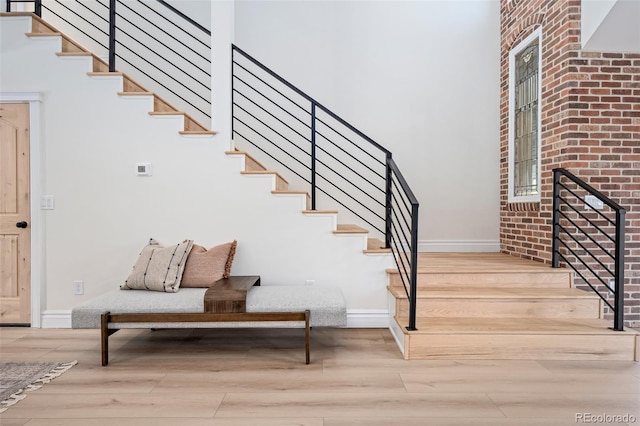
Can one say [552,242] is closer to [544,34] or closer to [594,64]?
[594,64]

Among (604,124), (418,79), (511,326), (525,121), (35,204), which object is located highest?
(418,79)

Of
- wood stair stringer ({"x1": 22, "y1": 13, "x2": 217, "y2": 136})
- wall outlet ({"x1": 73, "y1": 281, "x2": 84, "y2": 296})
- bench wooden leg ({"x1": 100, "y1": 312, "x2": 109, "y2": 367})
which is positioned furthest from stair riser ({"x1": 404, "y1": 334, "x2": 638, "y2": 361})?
wall outlet ({"x1": 73, "y1": 281, "x2": 84, "y2": 296})

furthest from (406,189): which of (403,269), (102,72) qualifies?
(102,72)

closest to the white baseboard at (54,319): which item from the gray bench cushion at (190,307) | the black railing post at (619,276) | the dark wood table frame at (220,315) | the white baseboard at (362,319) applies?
the white baseboard at (362,319)

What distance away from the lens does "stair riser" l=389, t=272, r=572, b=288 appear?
3898mm

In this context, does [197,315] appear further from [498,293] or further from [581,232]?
[581,232]

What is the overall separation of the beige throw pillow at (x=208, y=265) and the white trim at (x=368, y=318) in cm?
120

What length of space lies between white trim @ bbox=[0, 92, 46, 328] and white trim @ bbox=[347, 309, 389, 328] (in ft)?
9.45

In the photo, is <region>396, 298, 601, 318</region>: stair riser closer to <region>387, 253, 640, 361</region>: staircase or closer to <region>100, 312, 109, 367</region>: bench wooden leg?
<region>387, 253, 640, 361</region>: staircase

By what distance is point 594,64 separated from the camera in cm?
397

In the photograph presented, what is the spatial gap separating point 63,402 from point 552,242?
3.99 m

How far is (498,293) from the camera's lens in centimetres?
367

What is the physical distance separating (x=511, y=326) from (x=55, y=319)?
397 centimetres

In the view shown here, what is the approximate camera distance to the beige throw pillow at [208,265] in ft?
12.2
